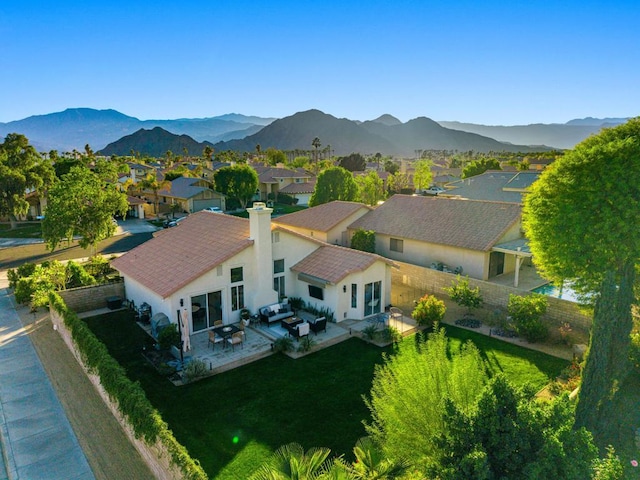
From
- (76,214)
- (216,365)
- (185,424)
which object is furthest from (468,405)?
(76,214)

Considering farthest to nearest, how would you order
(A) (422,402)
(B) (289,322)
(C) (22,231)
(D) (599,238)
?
1. (C) (22,231)
2. (B) (289,322)
3. (D) (599,238)
4. (A) (422,402)

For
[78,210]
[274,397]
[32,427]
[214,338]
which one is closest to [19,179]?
[78,210]

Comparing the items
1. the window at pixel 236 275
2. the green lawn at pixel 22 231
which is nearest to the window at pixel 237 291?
the window at pixel 236 275

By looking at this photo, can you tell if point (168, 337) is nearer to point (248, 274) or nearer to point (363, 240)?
point (248, 274)

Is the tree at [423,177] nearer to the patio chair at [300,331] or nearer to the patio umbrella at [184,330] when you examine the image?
the patio chair at [300,331]

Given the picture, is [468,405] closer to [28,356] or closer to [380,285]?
[380,285]
